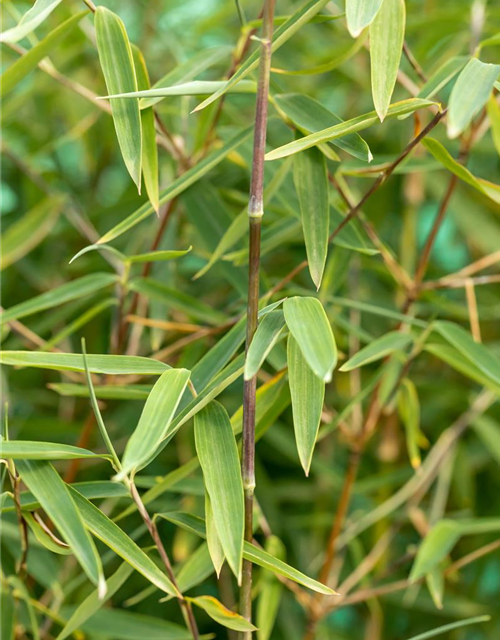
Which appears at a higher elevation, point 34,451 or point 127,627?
point 34,451

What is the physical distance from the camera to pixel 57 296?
49cm

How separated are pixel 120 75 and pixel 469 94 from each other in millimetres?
162

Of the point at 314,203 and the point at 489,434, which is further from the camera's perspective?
the point at 489,434

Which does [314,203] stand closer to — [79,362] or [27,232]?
[79,362]

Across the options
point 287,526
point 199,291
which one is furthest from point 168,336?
point 287,526

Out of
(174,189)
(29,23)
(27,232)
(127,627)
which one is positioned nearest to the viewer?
(29,23)

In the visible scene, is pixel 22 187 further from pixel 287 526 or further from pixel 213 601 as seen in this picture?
pixel 213 601

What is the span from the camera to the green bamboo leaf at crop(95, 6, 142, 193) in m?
0.35

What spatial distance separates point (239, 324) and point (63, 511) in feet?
0.48

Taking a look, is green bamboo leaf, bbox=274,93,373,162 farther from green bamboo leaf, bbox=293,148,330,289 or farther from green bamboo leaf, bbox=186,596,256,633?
green bamboo leaf, bbox=186,596,256,633

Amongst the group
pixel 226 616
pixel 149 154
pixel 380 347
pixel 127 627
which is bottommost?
pixel 127 627

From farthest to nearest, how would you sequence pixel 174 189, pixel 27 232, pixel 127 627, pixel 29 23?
pixel 27 232, pixel 127 627, pixel 174 189, pixel 29 23

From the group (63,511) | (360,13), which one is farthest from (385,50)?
(63,511)

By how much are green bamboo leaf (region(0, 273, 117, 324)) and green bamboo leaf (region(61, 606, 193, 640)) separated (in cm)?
22
